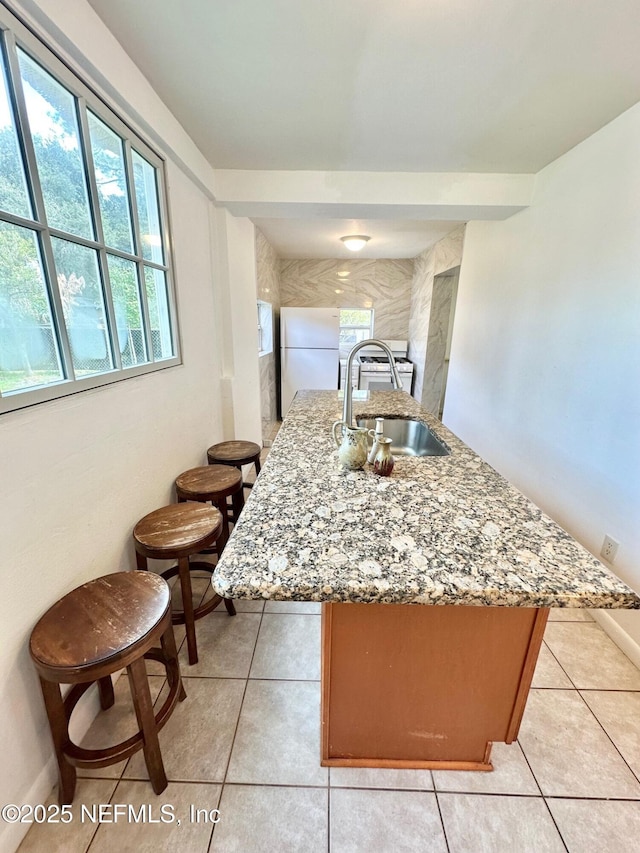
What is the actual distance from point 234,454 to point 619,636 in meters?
2.16

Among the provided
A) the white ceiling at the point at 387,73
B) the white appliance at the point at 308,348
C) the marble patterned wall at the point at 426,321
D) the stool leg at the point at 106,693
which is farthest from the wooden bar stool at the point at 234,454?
the marble patterned wall at the point at 426,321

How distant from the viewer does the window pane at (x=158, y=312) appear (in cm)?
169

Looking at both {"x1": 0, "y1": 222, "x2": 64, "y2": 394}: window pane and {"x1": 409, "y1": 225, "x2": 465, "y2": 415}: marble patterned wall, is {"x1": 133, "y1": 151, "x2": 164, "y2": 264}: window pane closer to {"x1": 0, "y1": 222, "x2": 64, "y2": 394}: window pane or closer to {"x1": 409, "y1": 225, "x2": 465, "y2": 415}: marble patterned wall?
{"x1": 0, "y1": 222, "x2": 64, "y2": 394}: window pane

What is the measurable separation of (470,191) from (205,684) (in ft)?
9.99

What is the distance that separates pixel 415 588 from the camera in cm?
72

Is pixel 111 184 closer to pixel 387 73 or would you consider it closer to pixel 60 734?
pixel 387 73

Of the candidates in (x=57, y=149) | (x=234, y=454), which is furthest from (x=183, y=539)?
(x=57, y=149)

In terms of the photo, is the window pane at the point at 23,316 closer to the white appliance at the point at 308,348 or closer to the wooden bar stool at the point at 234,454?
the wooden bar stool at the point at 234,454

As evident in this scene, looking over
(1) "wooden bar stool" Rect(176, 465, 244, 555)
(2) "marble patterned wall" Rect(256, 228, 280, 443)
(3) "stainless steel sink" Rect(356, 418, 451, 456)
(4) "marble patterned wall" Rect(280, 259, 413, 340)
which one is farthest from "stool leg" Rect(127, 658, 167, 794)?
(4) "marble patterned wall" Rect(280, 259, 413, 340)

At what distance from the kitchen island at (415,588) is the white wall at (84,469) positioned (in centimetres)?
60

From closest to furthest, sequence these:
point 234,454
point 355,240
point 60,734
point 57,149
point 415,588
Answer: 1. point 415,588
2. point 60,734
3. point 57,149
4. point 234,454
5. point 355,240

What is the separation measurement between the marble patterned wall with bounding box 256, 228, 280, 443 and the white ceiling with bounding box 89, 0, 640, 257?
5.64 feet

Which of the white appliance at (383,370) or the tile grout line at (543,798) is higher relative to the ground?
the white appliance at (383,370)

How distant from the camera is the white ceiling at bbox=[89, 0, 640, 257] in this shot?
1.09 metres
